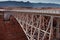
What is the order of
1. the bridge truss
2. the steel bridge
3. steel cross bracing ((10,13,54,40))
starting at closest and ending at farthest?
the steel bridge
the bridge truss
steel cross bracing ((10,13,54,40))

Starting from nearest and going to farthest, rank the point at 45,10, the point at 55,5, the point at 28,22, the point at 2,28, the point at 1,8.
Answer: the point at 45,10 < the point at 55,5 < the point at 1,8 < the point at 28,22 < the point at 2,28

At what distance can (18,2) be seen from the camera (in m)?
1.98

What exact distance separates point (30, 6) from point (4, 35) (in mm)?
6835

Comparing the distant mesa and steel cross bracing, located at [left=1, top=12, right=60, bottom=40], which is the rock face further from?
the distant mesa

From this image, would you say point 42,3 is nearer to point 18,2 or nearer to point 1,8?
point 18,2

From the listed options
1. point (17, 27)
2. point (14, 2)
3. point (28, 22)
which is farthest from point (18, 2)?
point (17, 27)

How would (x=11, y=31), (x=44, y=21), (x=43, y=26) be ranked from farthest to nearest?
(x=11, y=31), (x=44, y=21), (x=43, y=26)

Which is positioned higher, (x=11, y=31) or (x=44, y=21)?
(x=44, y=21)

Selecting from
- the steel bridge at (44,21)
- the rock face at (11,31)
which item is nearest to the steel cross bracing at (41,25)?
the steel bridge at (44,21)

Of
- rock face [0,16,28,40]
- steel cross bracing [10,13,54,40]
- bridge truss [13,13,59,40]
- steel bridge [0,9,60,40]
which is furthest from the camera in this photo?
rock face [0,16,28,40]

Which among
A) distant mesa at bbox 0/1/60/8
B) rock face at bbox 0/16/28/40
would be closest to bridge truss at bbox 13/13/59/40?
distant mesa at bbox 0/1/60/8

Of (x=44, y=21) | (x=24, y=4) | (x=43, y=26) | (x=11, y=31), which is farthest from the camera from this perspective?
(x=11, y=31)

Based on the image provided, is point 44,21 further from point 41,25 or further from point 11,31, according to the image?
point 11,31

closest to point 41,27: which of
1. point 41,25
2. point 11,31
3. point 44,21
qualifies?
point 41,25
